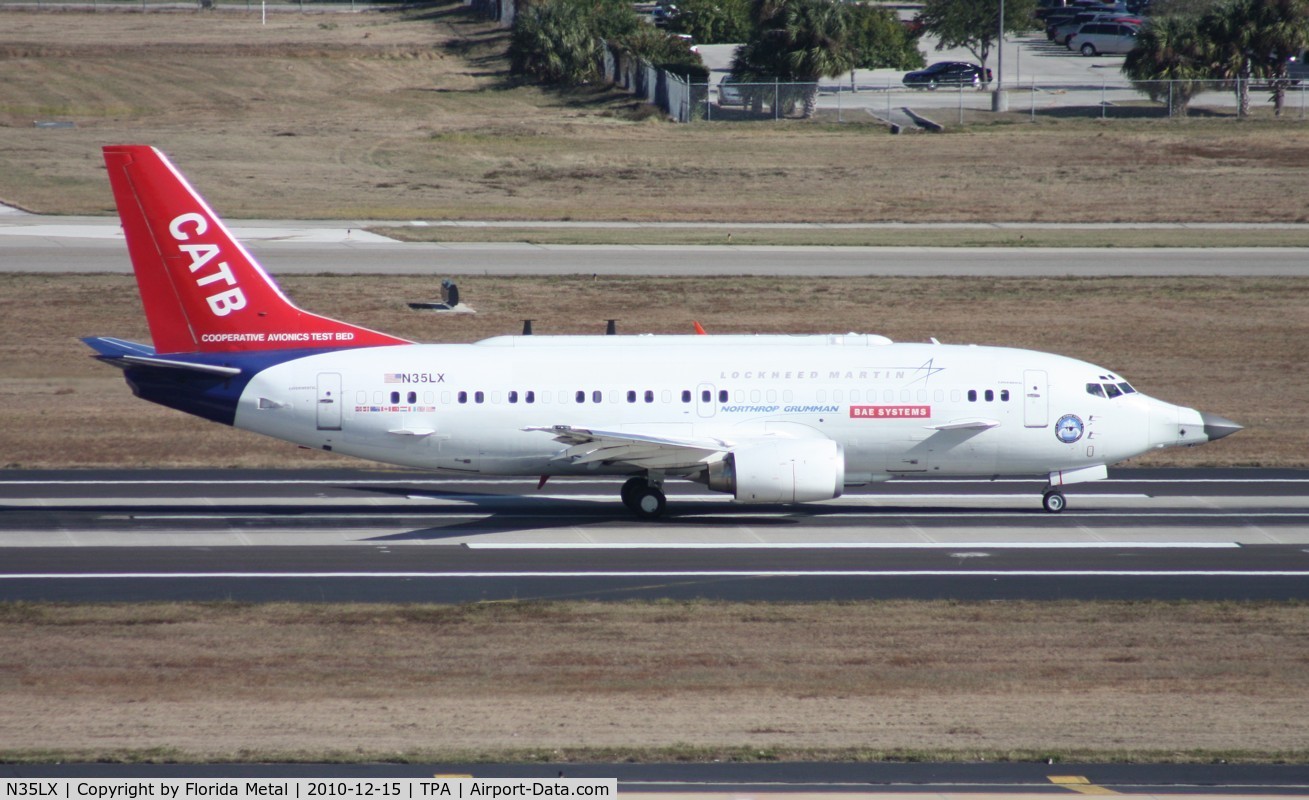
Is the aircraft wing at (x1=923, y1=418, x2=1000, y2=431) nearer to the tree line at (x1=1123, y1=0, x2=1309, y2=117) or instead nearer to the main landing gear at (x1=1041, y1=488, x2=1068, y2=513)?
the main landing gear at (x1=1041, y1=488, x2=1068, y2=513)

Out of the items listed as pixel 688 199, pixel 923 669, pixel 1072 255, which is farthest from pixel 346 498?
pixel 688 199

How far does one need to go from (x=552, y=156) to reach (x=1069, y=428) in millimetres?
60589

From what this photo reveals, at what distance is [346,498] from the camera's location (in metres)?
33.0

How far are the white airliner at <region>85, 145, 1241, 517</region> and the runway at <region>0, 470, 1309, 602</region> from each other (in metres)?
1.47

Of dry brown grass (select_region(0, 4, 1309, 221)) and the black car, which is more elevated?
the black car

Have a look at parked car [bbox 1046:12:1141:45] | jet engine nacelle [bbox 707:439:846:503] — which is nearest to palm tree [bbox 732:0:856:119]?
parked car [bbox 1046:12:1141:45]

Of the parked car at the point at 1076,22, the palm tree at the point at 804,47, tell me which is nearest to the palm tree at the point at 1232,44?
the palm tree at the point at 804,47

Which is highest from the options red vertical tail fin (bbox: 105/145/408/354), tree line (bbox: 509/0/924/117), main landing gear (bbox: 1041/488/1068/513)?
tree line (bbox: 509/0/924/117)

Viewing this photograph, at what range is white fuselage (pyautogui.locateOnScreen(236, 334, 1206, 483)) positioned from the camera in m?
29.6

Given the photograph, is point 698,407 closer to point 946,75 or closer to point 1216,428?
point 1216,428

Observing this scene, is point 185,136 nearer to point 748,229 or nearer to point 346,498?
point 748,229

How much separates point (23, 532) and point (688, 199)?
52.3m

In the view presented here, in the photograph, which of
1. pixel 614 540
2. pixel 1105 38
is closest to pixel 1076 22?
pixel 1105 38

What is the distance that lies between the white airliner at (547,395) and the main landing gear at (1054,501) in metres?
1.09
